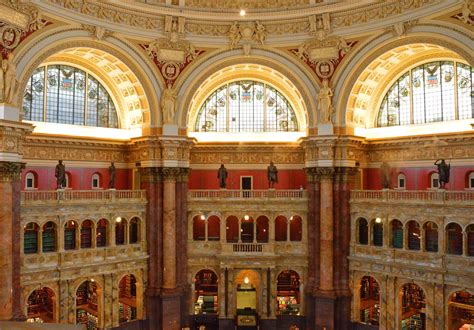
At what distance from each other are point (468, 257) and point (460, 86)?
1298cm

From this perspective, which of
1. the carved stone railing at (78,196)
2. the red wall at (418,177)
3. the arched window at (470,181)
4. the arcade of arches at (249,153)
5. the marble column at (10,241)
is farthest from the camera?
the red wall at (418,177)

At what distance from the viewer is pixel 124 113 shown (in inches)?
1622

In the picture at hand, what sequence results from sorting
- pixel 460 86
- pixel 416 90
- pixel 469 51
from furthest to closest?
1. pixel 416 90
2. pixel 460 86
3. pixel 469 51

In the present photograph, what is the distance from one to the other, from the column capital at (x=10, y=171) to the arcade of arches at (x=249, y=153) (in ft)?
9.88

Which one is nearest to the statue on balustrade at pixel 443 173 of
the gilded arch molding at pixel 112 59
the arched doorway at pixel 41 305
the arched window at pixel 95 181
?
the gilded arch molding at pixel 112 59

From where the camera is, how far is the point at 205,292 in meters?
42.4

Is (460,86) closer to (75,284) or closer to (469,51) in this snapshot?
(469,51)

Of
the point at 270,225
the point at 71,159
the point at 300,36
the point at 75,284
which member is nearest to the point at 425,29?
the point at 300,36

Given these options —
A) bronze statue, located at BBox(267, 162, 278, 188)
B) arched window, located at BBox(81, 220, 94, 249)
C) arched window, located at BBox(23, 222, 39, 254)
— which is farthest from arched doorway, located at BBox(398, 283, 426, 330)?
arched window, located at BBox(23, 222, 39, 254)

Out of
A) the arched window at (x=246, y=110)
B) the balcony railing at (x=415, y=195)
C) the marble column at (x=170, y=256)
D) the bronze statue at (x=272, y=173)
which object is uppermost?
the arched window at (x=246, y=110)

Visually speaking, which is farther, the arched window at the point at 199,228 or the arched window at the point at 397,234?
the arched window at the point at 199,228

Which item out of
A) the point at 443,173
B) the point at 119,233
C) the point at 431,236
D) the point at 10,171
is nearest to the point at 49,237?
the point at 119,233

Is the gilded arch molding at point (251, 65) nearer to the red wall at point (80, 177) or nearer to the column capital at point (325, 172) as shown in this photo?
the column capital at point (325, 172)

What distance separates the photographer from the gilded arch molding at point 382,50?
31.5 m
